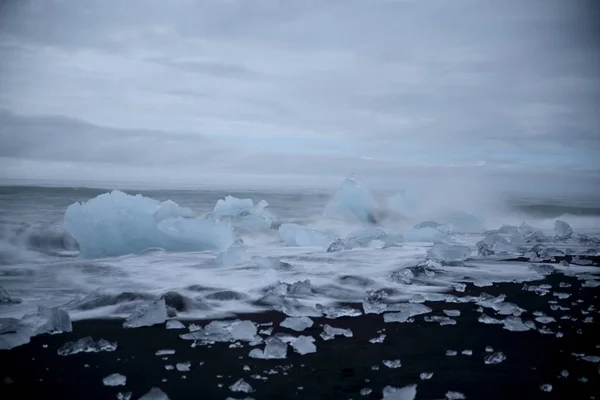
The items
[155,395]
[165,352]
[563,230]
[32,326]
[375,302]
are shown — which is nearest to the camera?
[155,395]

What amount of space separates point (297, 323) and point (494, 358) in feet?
5.55

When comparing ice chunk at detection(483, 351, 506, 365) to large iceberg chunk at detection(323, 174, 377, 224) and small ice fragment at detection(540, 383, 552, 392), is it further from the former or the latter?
large iceberg chunk at detection(323, 174, 377, 224)

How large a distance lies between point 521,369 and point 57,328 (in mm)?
3800

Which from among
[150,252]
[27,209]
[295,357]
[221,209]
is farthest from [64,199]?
[295,357]

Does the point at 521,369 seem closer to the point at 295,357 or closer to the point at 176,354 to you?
the point at 295,357

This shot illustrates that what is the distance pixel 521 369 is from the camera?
3.15 m

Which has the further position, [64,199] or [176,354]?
[64,199]

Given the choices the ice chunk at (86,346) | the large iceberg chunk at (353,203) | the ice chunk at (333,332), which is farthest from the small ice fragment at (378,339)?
the large iceberg chunk at (353,203)

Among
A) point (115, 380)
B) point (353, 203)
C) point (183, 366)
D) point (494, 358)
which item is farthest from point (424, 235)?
point (115, 380)

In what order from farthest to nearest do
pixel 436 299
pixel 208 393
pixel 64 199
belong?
pixel 64 199
pixel 436 299
pixel 208 393

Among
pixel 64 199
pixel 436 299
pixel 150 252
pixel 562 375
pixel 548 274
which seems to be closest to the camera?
pixel 562 375

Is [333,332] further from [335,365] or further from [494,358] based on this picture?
[494,358]

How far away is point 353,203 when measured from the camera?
49.6 feet

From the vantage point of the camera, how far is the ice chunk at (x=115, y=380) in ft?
9.44
